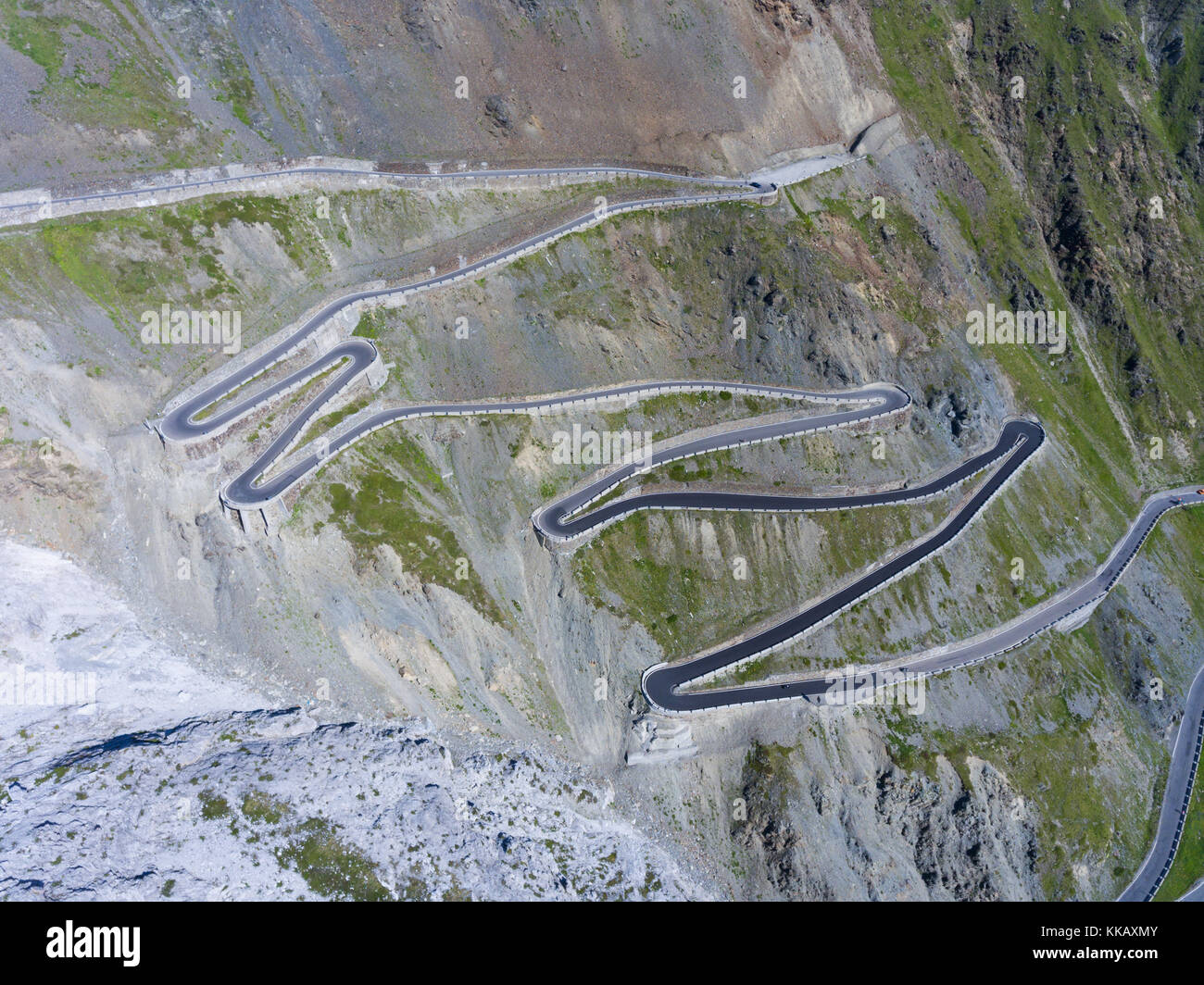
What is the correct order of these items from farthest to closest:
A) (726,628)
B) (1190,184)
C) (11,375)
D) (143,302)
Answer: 1. (1190,184)
2. (726,628)
3. (143,302)
4. (11,375)

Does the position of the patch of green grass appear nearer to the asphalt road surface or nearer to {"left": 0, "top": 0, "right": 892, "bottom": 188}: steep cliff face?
{"left": 0, "top": 0, "right": 892, "bottom": 188}: steep cliff face

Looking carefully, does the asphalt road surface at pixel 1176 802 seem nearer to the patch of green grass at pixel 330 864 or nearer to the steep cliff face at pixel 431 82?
the patch of green grass at pixel 330 864

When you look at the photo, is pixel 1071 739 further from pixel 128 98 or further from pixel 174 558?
pixel 128 98

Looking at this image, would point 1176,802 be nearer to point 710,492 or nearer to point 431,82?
point 710,492

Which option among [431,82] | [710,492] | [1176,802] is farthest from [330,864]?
Result: [1176,802]

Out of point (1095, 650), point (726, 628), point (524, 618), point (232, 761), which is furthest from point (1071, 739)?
point (232, 761)

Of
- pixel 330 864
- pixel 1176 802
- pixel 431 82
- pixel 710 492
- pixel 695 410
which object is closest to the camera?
pixel 330 864

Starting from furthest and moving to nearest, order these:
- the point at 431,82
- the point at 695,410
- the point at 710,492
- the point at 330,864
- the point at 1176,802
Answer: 1. the point at 431,82
2. the point at 1176,802
3. the point at 695,410
4. the point at 710,492
5. the point at 330,864

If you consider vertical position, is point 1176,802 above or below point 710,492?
below
